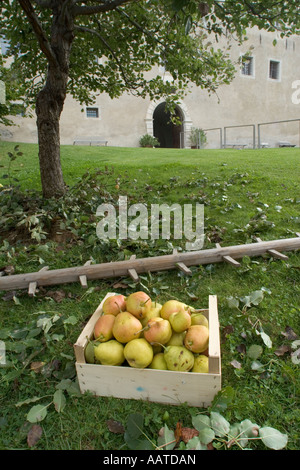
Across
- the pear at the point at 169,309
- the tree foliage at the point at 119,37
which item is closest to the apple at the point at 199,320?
the pear at the point at 169,309

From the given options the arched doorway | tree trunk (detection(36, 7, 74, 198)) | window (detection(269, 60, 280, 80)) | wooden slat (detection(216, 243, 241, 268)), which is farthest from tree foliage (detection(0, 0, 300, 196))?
window (detection(269, 60, 280, 80))

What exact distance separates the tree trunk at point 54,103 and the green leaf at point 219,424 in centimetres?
392

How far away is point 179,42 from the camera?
212 inches

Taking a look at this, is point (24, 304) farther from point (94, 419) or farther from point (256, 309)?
point (256, 309)

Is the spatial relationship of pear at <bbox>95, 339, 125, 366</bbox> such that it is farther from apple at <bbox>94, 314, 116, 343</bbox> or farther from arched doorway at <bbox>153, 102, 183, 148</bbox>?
arched doorway at <bbox>153, 102, 183, 148</bbox>

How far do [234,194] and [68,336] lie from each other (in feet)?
12.7

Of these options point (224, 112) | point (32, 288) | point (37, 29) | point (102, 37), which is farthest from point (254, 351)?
point (224, 112)

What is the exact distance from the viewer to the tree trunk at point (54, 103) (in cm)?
433

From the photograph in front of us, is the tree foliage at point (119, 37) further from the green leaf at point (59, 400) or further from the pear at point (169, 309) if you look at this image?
the green leaf at point (59, 400)

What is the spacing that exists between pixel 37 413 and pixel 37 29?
Answer: 4.18 meters

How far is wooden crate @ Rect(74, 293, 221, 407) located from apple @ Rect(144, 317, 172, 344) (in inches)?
5.9

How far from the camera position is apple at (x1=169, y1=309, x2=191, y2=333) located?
164 centimetres

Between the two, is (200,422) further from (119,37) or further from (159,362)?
(119,37)
